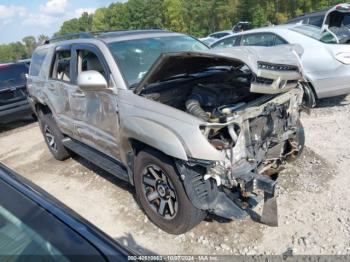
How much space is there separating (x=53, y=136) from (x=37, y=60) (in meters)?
1.33

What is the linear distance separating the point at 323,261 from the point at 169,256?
1.32 m

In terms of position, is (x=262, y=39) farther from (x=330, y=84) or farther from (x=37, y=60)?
(x=37, y=60)

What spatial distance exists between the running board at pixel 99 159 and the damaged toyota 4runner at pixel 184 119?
0.06 feet

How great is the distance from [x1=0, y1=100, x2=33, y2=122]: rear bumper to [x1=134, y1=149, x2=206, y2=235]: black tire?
6.08 meters

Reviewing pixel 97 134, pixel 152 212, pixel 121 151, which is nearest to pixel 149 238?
pixel 152 212

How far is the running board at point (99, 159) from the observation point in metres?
3.88

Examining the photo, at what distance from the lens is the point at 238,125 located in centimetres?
290

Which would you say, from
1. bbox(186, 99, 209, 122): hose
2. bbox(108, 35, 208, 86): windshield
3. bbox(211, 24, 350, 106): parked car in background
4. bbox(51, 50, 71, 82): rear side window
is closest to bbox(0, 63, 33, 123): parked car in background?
bbox(51, 50, 71, 82): rear side window

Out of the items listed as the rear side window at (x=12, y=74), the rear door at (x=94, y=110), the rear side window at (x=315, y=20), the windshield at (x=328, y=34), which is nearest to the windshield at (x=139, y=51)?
the rear door at (x=94, y=110)

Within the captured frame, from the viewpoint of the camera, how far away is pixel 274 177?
3.61 metres

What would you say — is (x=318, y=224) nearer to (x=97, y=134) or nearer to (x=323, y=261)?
(x=323, y=261)

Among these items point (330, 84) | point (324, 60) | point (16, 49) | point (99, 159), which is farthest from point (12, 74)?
point (16, 49)

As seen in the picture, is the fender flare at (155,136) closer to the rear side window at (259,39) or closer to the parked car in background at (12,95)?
the rear side window at (259,39)

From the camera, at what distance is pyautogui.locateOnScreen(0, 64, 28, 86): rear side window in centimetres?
860
